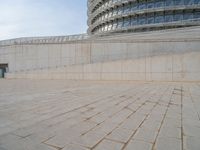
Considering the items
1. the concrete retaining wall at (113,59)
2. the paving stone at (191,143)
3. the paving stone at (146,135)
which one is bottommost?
the paving stone at (191,143)

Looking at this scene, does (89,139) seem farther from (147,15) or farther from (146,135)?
(147,15)

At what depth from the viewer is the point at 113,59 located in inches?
758

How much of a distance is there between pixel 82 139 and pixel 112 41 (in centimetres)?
1677

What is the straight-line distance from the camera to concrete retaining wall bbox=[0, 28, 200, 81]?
1617 cm

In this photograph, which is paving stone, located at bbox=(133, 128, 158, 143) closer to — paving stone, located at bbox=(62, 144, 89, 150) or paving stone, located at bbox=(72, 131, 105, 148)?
paving stone, located at bbox=(72, 131, 105, 148)

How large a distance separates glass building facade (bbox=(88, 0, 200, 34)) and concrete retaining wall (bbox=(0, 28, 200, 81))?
16179mm

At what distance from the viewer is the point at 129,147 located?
3117 mm

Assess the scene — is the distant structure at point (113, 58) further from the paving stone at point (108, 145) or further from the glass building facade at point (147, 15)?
the glass building facade at point (147, 15)

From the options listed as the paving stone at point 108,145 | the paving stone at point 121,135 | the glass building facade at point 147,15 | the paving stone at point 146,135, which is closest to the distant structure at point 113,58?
the paving stone at point 146,135

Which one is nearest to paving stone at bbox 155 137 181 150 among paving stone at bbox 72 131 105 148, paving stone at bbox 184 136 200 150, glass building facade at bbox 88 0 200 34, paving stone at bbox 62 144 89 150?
paving stone at bbox 184 136 200 150

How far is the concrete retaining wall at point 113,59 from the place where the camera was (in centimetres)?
1617

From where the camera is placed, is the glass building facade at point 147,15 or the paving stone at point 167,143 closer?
the paving stone at point 167,143

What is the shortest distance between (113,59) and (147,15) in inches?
881

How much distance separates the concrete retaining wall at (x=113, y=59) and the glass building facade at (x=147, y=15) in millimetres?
16179
